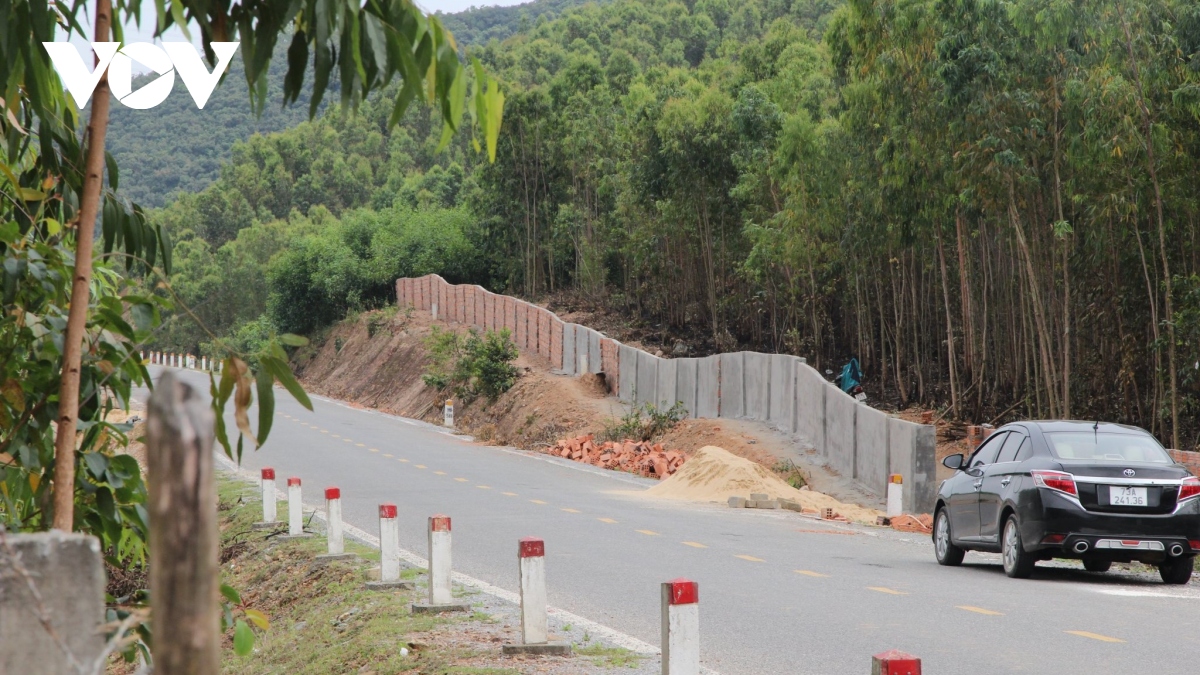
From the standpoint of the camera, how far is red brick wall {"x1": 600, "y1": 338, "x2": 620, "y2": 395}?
43.3 m

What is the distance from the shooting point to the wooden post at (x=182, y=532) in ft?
5.67

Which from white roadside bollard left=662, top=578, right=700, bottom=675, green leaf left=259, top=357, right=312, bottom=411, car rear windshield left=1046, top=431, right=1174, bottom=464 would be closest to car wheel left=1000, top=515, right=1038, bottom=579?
car rear windshield left=1046, top=431, right=1174, bottom=464

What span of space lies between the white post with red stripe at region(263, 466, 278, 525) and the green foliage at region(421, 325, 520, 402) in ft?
86.8

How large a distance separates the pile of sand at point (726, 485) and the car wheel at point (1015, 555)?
29.2 feet

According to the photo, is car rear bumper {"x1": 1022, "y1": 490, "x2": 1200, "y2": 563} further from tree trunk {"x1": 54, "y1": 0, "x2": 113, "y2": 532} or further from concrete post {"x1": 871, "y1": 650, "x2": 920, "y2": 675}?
tree trunk {"x1": 54, "y1": 0, "x2": 113, "y2": 532}

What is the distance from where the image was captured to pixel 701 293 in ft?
191

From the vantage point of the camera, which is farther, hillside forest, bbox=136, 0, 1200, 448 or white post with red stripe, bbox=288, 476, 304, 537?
hillside forest, bbox=136, 0, 1200, 448

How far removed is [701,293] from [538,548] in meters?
49.3

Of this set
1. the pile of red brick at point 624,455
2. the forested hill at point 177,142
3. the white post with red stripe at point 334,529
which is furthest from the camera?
the forested hill at point 177,142

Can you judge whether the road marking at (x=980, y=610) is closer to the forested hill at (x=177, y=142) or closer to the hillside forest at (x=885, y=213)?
the hillside forest at (x=885, y=213)

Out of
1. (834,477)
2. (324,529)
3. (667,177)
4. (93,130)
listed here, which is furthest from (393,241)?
(93,130)

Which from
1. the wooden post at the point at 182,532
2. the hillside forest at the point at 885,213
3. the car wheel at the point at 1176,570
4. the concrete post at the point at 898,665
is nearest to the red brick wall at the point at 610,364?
the hillside forest at the point at 885,213

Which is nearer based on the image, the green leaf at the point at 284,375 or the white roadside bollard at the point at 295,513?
the green leaf at the point at 284,375

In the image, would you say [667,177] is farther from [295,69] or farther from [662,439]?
[295,69]
